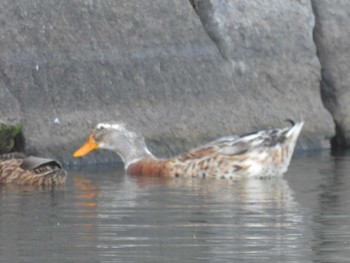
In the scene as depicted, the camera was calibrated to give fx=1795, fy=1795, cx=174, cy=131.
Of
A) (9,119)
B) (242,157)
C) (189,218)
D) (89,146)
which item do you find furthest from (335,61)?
(189,218)

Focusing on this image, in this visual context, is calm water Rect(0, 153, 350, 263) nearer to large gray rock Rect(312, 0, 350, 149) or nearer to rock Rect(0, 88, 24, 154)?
rock Rect(0, 88, 24, 154)

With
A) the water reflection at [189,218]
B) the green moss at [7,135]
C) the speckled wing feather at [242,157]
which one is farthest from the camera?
the speckled wing feather at [242,157]

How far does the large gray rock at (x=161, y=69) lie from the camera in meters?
17.3

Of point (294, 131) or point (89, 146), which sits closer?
point (89, 146)

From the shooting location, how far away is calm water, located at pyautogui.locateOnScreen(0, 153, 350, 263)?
460 inches

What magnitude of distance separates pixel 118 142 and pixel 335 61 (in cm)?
319

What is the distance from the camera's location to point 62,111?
17359 millimetres

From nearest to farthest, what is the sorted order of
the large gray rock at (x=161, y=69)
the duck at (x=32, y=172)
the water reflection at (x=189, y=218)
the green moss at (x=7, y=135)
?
the water reflection at (x=189, y=218) < the duck at (x=32, y=172) < the green moss at (x=7, y=135) < the large gray rock at (x=161, y=69)

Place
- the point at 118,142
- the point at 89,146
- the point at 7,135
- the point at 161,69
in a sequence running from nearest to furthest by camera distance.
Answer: the point at 7,135
the point at 89,146
the point at 118,142
the point at 161,69

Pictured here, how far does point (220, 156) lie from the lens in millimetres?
17172

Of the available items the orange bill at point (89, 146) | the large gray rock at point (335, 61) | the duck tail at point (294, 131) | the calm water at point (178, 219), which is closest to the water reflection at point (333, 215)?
the calm water at point (178, 219)

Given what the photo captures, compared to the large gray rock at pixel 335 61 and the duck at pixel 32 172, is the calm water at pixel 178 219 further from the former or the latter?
the large gray rock at pixel 335 61

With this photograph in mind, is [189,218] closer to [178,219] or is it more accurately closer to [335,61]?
[178,219]

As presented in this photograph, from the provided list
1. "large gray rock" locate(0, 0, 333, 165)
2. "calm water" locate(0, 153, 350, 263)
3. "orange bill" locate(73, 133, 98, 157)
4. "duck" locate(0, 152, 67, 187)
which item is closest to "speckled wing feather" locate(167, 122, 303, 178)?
"calm water" locate(0, 153, 350, 263)
